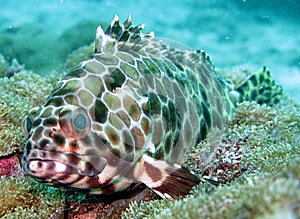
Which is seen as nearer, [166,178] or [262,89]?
[166,178]

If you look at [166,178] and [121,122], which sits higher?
[121,122]

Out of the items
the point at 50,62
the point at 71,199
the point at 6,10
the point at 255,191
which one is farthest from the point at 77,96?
the point at 6,10

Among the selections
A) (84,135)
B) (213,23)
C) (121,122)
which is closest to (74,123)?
(84,135)

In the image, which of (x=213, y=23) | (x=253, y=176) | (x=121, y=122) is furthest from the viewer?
(x=213, y=23)

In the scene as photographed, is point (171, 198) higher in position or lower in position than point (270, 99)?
lower

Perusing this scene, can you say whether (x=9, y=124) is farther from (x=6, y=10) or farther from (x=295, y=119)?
(x=6, y=10)

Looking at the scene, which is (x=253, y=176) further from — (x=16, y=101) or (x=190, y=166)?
(x=16, y=101)

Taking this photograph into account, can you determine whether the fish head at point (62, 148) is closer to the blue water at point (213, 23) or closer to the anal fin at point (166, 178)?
the anal fin at point (166, 178)

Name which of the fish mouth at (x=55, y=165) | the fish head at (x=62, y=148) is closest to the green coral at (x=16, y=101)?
the fish head at (x=62, y=148)
